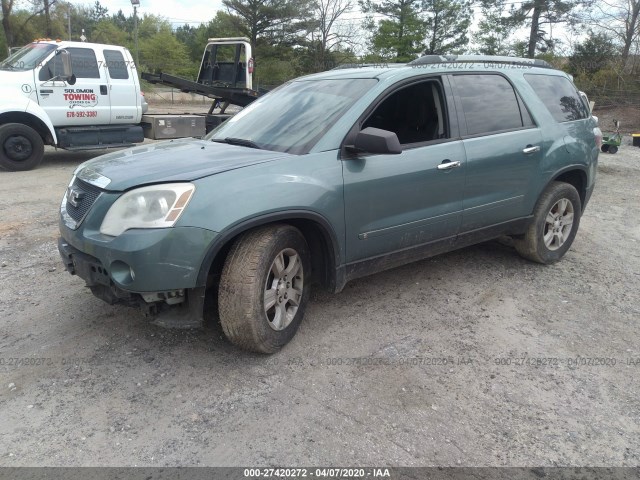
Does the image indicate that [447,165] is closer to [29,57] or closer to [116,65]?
[116,65]

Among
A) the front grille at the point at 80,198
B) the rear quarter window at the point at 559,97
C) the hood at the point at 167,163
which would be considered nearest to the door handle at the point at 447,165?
the hood at the point at 167,163

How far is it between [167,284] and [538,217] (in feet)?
11.5

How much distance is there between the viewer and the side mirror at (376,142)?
10.9 feet

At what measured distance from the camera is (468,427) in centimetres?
277

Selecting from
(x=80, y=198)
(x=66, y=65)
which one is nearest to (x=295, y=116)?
(x=80, y=198)

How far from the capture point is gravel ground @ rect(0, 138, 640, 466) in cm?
259

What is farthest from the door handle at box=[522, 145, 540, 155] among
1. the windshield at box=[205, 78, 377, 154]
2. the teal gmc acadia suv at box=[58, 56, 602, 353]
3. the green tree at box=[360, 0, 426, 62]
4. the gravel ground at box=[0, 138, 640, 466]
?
the green tree at box=[360, 0, 426, 62]

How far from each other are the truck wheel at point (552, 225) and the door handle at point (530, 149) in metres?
0.47

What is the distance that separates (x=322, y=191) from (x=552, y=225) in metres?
2.84

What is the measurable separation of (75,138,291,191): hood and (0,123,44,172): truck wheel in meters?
6.65

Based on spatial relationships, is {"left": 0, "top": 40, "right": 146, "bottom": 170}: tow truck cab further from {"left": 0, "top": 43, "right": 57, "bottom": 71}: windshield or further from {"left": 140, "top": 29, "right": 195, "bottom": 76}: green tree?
{"left": 140, "top": 29, "right": 195, "bottom": 76}: green tree

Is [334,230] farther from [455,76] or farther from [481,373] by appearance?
[455,76]

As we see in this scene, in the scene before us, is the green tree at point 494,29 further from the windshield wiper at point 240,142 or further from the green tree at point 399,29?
the windshield wiper at point 240,142

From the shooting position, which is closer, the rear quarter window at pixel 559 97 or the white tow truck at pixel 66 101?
the rear quarter window at pixel 559 97
